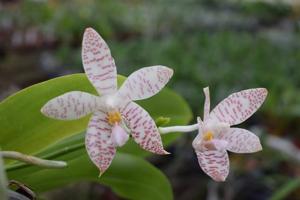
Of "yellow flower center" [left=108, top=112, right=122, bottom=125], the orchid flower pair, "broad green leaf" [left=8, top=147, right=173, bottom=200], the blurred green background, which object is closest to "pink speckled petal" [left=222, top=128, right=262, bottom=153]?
the orchid flower pair

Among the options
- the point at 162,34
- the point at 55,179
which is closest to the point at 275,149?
the point at 55,179

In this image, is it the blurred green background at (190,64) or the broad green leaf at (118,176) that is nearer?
the broad green leaf at (118,176)

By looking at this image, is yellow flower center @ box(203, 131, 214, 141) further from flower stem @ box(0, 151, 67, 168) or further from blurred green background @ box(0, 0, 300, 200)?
blurred green background @ box(0, 0, 300, 200)

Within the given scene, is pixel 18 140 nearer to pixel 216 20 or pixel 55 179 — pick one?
pixel 55 179

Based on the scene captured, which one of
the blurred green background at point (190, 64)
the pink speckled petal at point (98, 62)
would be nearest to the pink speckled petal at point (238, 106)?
the pink speckled petal at point (98, 62)

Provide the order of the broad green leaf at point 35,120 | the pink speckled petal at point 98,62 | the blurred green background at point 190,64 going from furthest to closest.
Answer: the blurred green background at point 190,64 < the broad green leaf at point 35,120 < the pink speckled petal at point 98,62

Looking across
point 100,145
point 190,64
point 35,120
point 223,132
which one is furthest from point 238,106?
point 190,64

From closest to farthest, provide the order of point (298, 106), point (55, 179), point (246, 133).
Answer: point (246, 133)
point (55, 179)
point (298, 106)

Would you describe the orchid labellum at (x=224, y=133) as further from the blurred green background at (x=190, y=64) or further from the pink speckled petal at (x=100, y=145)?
the blurred green background at (x=190, y=64)
